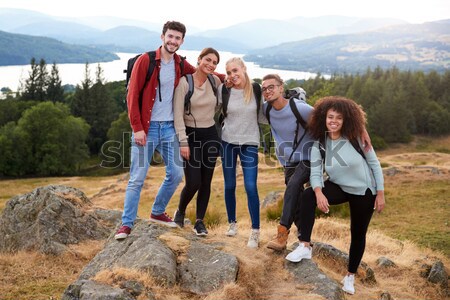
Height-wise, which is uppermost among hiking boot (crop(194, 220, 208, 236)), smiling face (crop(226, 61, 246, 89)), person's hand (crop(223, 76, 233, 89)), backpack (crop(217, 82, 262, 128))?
smiling face (crop(226, 61, 246, 89))

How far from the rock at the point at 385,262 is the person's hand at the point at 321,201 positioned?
→ 319 cm

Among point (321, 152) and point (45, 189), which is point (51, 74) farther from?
point (321, 152)

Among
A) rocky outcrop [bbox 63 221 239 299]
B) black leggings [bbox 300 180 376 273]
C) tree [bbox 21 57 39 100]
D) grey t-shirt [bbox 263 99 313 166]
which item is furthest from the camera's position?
tree [bbox 21 57 39 100]

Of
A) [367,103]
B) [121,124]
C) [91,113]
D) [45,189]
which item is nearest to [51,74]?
[91,113]

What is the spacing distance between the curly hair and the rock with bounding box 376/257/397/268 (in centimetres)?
341

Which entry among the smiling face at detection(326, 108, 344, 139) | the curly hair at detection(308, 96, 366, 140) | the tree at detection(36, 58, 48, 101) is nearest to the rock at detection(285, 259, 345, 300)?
the curly hair at detection(308, 96, 366, 140)

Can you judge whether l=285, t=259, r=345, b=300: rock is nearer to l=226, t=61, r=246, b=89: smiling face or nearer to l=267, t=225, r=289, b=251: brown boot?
l=267, t=225, r=289, b=251: brown boot

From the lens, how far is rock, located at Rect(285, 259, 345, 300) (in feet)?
17.8

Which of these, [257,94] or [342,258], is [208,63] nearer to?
[257,94]

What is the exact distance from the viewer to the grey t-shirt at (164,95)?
5.82 metres

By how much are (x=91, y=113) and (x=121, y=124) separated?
1013cm

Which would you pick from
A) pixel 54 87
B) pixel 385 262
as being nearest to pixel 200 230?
pixel 385 262

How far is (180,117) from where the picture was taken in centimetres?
586

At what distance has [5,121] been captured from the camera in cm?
5803
